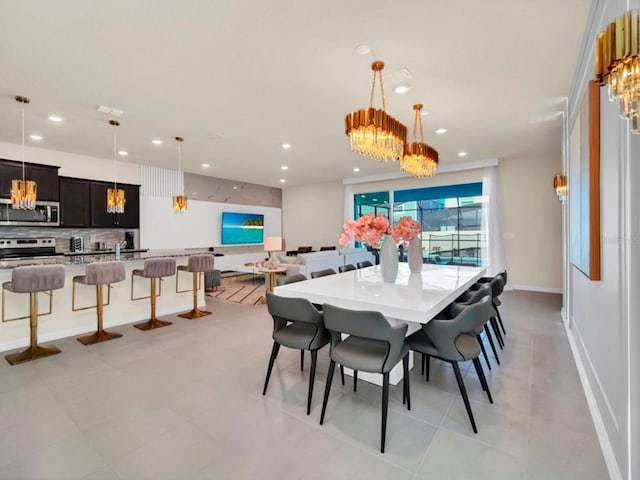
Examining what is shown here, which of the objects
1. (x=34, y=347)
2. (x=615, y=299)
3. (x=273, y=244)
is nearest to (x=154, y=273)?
(x=34, y=347)

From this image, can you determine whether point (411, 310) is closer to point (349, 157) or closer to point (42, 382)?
point (42, 382)

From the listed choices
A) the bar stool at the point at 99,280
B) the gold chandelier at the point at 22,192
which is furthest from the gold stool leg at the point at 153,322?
the gold chandelier at the point at 22,192

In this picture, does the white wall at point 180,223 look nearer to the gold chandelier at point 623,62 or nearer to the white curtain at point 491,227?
the white curtain at point 491,227

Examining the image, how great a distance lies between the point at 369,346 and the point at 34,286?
3.46 meters

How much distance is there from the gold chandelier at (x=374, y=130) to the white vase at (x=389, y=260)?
0.88 meters

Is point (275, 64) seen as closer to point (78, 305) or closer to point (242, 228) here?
point (78, 305)

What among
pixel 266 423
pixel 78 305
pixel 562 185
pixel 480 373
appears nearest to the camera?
pixel 266 423

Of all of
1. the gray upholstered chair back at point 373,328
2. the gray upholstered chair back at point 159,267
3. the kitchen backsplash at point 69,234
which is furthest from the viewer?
the kitchen backsplash at point 69,234

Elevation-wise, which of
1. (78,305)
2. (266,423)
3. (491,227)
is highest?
(491,227)

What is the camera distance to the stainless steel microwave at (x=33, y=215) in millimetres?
4941

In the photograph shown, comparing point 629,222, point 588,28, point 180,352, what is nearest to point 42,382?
point 180,352

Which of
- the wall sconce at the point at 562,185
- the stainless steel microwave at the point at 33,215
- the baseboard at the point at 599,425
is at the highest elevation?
the wall sconce at the point at 562,185

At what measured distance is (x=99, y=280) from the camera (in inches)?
143

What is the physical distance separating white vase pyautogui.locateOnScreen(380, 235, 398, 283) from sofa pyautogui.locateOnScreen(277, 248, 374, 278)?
9.37 feet
